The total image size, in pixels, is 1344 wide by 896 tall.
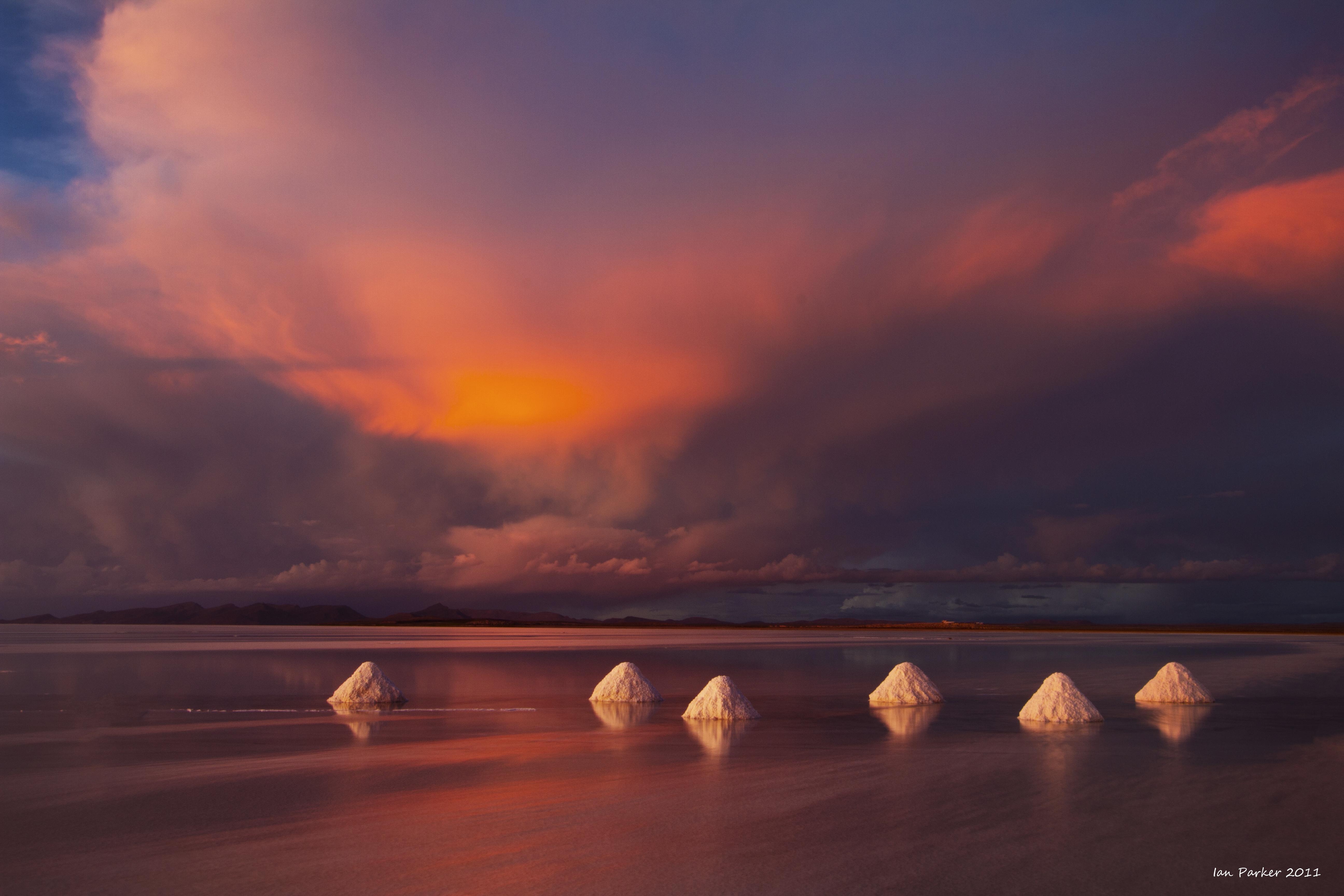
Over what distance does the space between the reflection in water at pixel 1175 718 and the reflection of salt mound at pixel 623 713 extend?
12.1 metres

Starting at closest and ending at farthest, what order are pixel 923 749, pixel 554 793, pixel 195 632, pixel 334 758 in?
pixel 554 793
pixel 334 758
pixel 923 749
pixel 195 632

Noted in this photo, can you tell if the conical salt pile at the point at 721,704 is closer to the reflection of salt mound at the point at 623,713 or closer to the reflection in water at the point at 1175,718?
the reflection of salt mound at the point at 623,713

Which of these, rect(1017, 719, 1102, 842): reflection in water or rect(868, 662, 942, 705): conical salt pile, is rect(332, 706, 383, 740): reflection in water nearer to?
rect(1017, 719, 1102, 842): reflection in water

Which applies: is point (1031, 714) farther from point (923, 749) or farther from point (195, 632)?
point (195, 632)

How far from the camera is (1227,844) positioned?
39.1 feet

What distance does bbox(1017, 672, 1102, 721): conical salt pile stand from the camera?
77.0 feet

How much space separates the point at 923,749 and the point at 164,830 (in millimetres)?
13494

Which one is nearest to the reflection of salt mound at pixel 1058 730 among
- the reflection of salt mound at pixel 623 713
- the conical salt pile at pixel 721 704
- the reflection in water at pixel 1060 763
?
the reflection in water at pixel 1060 763

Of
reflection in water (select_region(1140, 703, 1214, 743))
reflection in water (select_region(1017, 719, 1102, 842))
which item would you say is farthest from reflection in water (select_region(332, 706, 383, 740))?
reflection in water (select_region(1140, 703, 1214, 743))

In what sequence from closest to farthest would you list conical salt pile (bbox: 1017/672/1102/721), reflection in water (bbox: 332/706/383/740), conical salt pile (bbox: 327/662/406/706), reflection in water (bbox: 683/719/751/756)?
1. reflection in water (bbox: 683/719/751/756)
2. reflection in water (bbox: 332/706/383/740)
3. conical salt pile (bbox: 1017/672/1102/721)
4. conical salt pile (bbox: 327/662/406/706)

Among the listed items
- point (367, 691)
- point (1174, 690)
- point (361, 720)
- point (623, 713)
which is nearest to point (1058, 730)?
point (1174, 690)

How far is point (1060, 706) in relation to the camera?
23.6 meters

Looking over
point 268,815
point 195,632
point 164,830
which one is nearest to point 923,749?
point 268,815

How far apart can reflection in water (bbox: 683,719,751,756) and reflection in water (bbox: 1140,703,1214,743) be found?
934 cm
